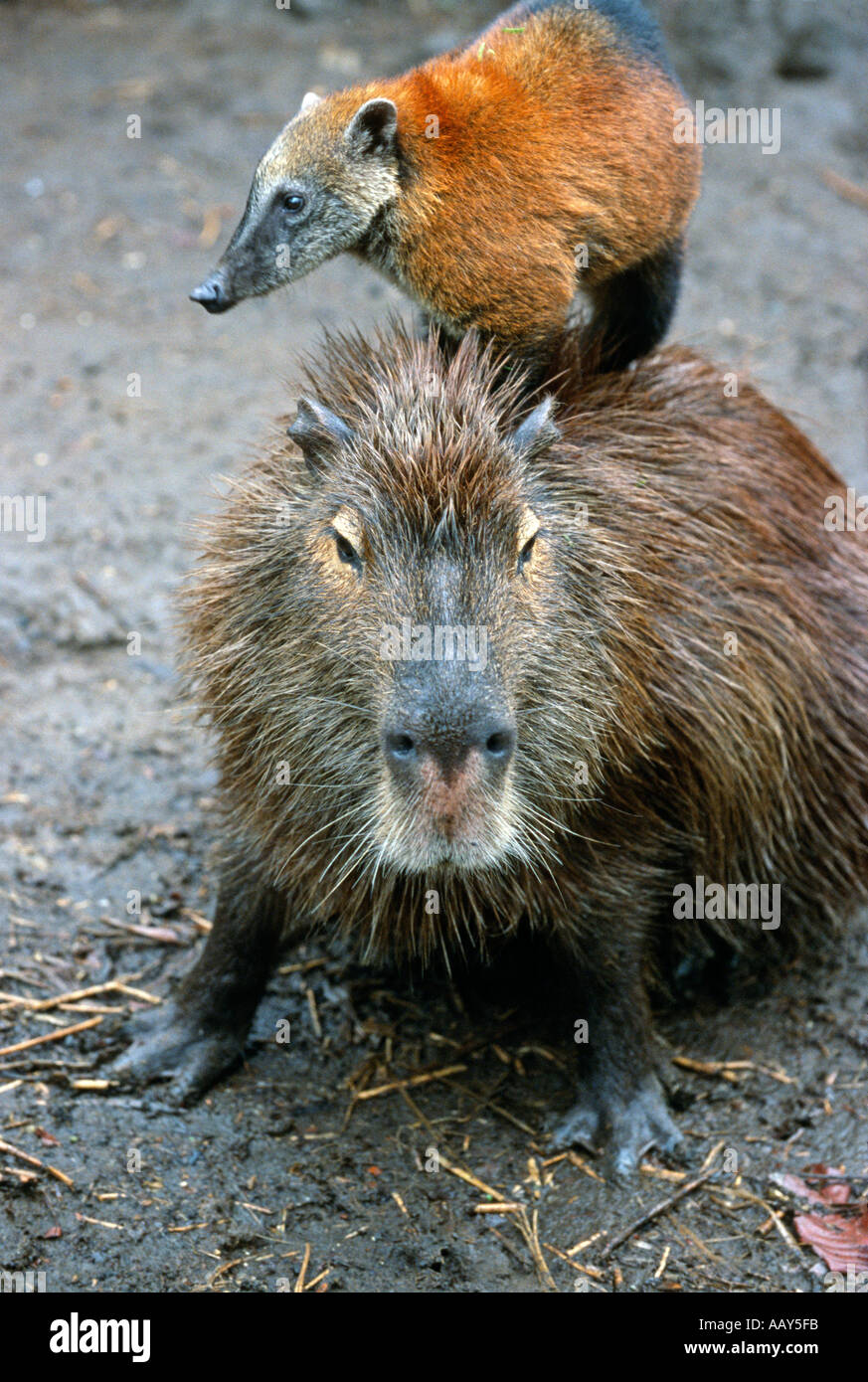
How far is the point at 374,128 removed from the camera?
3.55m

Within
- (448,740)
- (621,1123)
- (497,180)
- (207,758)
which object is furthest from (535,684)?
(207,758)

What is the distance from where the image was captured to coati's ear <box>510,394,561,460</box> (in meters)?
3.41

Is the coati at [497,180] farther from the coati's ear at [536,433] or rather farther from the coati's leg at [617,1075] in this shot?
the coati's leg at [617,1075]

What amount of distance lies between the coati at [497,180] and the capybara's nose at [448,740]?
1.12m

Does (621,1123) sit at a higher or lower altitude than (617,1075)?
lower

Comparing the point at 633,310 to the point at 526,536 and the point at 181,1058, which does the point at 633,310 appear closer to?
the point at 526,536

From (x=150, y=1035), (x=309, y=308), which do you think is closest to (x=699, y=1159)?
(x=150, y=1035)

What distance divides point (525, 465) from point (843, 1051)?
6.88 feet

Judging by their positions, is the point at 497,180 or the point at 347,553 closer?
the point at 347,553

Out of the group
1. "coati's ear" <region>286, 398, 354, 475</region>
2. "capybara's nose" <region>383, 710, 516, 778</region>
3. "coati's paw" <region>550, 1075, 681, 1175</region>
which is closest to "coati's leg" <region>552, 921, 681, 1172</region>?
"coati's paw" <region>550, 1075, 681, 1175</region>

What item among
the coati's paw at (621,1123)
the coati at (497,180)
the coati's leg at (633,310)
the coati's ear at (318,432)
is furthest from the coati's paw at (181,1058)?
the coati's leg at (633,310)

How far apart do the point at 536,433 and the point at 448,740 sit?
3.04 feet

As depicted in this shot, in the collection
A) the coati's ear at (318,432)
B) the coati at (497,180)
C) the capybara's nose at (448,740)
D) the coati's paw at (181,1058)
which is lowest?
the coati's paw at (181,1058)

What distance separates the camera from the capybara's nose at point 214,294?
3580 millimetres
